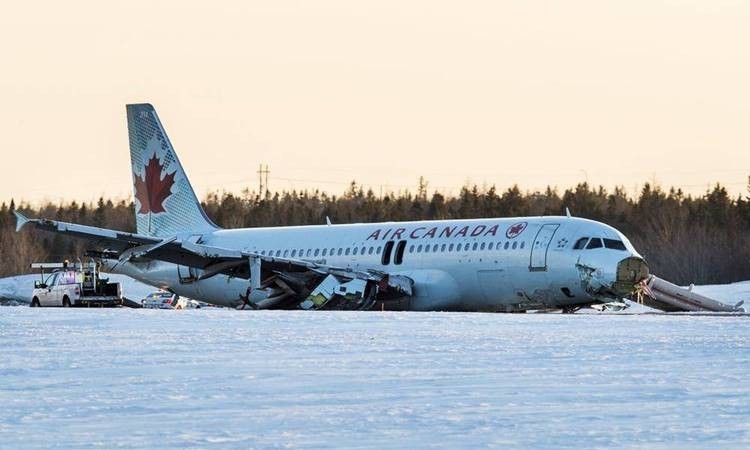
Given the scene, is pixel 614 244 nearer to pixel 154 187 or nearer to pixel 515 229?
pixel 515 229

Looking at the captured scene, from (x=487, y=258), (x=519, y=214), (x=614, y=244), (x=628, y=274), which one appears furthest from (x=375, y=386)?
(x=519, y=214)

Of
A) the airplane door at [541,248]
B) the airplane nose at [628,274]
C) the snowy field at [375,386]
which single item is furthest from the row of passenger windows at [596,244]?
the snowy field at [375,386]

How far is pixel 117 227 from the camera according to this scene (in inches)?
5581

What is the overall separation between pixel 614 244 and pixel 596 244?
0.59 meters

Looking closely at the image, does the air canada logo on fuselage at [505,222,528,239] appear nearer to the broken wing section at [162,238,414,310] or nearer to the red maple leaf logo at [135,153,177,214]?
the broken wing section at [162,238,414,310]

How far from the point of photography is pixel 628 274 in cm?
4244

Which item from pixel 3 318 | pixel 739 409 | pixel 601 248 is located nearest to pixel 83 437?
pixel 739 409

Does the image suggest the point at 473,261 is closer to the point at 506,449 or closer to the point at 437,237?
the point at 437,237

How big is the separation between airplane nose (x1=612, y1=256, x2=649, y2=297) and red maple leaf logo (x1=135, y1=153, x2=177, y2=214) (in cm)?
2099

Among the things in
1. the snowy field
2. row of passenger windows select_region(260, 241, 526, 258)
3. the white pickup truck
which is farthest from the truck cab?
the snowy field

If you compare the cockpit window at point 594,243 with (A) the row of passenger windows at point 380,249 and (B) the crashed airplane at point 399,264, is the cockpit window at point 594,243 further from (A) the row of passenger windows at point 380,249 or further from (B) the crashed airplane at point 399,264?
(A) the row of passenger windows at point 380,249

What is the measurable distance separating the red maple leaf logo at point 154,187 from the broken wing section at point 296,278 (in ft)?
26.7

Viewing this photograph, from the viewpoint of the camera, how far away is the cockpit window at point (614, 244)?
43062mm

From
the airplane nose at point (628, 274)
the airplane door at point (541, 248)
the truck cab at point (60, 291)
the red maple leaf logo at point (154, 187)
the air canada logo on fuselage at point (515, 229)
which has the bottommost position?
the truck cab at point (60, 291)
